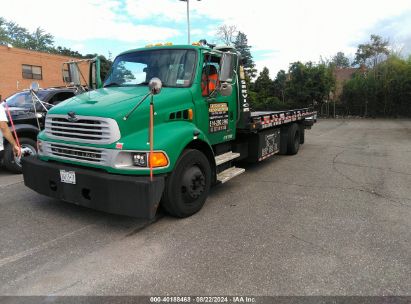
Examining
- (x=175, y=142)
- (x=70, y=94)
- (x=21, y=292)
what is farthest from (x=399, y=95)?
(x=21, y=292)

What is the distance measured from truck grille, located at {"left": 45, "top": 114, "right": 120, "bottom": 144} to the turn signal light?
1.60 feet

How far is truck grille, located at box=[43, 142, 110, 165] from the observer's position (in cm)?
409

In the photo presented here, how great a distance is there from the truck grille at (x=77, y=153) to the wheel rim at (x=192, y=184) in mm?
1093

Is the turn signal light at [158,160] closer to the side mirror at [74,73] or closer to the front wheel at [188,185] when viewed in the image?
the front wheel at [188,185]

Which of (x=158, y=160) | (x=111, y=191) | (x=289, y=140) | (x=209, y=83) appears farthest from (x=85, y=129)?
(x=289, y=140)

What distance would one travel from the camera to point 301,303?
279 cm

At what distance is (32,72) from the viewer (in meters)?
33.0

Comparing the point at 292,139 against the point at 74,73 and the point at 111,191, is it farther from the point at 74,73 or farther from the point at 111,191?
the point at 111,191

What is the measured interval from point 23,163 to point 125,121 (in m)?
1.95

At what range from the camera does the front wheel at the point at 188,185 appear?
14.3 ft

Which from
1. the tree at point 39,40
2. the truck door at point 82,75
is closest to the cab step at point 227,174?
the truck door at point 82,75

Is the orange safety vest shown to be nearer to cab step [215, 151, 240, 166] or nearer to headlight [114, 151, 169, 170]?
cab step [215, 151, 240, 166]

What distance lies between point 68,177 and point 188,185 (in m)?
1.54

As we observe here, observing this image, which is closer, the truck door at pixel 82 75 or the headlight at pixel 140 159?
the headlight at pixel 140 159
